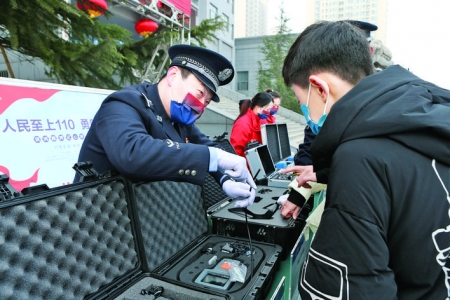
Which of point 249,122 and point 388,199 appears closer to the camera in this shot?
point 388,199

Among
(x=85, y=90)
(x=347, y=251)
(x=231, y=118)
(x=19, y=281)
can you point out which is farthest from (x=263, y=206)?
(x=231, y=118)

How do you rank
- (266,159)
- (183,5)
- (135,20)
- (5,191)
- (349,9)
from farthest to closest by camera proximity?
(349,9), (135,20), (183,5), (266,159), (5,191)

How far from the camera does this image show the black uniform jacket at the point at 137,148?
103 cm

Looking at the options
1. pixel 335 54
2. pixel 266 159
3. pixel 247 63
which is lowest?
pixel 266 159

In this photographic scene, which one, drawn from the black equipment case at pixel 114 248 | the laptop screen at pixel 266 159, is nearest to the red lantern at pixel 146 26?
the laptop screen at pixel 266 159

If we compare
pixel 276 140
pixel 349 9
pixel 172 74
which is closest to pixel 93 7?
pixel 276 140

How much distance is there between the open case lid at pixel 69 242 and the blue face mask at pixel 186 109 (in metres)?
0.47

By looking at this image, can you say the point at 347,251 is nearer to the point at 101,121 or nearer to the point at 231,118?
the point at 101,121

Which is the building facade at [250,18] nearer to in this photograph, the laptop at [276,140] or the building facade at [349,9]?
the building facade at [349,9]

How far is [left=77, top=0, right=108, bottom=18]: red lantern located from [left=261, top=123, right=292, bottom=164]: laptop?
9.11ft

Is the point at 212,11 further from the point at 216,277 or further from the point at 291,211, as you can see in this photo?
the point at 216,277

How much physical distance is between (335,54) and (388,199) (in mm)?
452

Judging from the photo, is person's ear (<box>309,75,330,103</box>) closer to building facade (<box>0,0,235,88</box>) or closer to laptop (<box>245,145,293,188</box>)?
laptop (<box>245,145,293,188</box>)

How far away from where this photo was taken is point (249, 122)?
3668 millimetres
